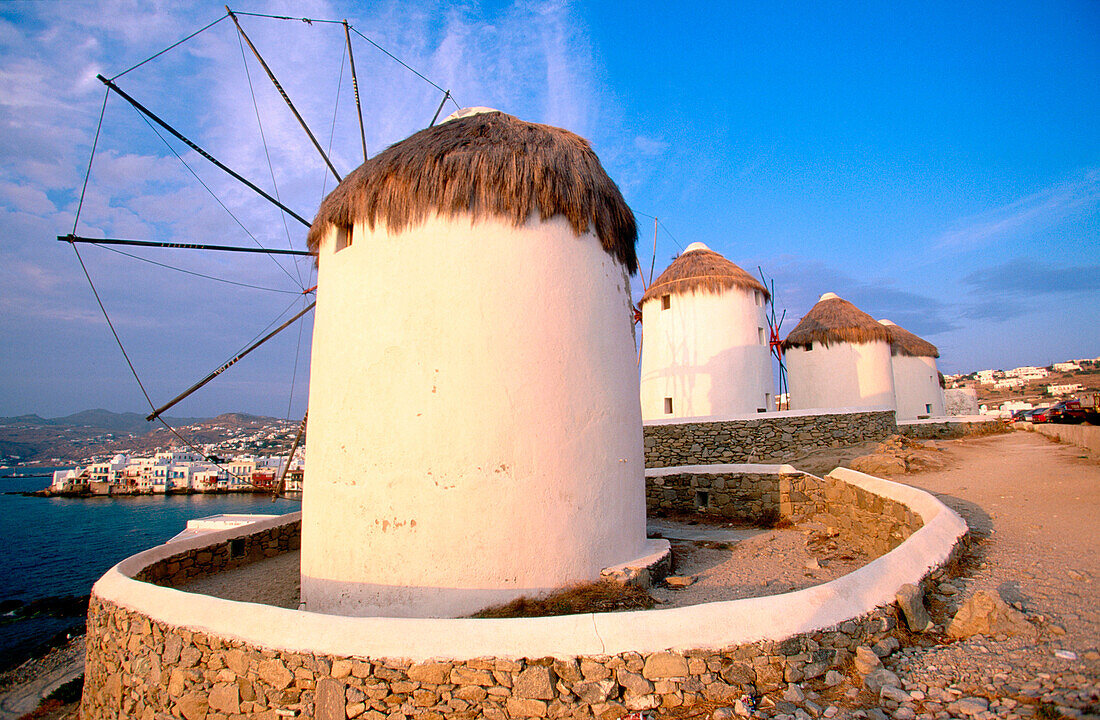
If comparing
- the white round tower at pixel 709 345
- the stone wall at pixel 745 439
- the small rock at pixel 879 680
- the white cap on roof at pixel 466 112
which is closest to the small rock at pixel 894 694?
the small rock at pixel 879 680

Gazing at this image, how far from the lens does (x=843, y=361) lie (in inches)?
701

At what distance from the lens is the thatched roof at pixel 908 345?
22.3 meters

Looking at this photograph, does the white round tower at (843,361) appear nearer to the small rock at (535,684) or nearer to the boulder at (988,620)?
the boulder at (988,620)

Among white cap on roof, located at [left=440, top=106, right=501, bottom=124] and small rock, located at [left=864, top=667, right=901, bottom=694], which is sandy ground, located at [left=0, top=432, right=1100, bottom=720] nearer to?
small rock, located at [left=864, top=667, right=901, bottom=694]

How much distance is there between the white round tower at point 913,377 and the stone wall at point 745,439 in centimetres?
1080

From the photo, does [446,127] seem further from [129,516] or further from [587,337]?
[129,516]

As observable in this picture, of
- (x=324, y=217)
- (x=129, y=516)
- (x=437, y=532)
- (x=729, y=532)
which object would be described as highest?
(x=324, y=217)

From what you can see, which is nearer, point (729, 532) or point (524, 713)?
point (524, 713)

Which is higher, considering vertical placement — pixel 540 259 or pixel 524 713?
pixel 540 259

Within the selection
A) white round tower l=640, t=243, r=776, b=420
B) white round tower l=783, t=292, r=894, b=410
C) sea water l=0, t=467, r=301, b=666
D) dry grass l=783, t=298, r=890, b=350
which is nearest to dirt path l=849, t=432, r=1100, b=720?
white round tower l=640, t=243, r=776, b=420

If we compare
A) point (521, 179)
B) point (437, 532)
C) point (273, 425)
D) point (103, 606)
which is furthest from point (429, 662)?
point (273, 425)

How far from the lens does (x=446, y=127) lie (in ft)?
18.4

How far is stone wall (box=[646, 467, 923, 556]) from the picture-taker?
6.30 metres

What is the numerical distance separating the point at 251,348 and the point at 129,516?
1653 inches
